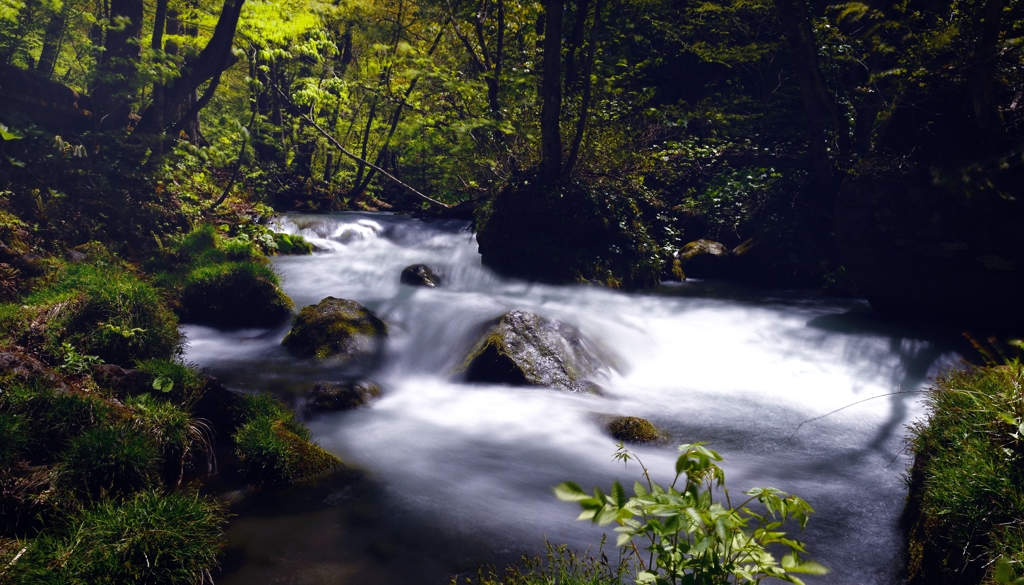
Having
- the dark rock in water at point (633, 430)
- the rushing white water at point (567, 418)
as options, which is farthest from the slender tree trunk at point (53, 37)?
the dark rock in water at point (633, 430)

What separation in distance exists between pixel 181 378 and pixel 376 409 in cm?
207

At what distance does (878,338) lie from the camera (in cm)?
988

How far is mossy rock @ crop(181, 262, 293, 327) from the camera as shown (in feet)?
30.2

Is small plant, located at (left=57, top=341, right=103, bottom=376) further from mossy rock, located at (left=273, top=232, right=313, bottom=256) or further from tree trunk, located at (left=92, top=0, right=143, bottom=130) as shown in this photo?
tree trunk, located at (left=92, top=0, right=143, bottom=130)

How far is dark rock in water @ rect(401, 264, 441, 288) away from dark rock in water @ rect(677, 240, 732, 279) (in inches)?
254

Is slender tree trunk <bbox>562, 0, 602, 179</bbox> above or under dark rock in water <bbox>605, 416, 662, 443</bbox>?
above

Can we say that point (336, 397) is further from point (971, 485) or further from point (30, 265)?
point (971, 485)

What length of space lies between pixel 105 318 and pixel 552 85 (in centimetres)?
952

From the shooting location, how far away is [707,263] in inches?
587

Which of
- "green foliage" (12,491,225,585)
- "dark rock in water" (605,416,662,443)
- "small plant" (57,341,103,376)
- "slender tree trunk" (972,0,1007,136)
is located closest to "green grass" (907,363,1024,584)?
"dark rock in water" (605,416,662,443)

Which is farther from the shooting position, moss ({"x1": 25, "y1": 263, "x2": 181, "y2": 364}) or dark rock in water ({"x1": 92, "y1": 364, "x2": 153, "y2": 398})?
moss ({"x1": 25, "y1": 263, "x2": 181, "y2": 364})

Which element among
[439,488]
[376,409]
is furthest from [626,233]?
[439,488]

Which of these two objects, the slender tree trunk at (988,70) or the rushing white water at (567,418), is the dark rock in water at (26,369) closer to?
the rushing white water at (567,418)

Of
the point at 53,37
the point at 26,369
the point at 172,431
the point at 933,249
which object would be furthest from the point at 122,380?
the point at 53,37
